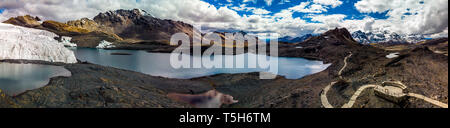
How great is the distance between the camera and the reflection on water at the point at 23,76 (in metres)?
20.9

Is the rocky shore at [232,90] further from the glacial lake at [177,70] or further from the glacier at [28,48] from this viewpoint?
the glacial lake at [177,70]

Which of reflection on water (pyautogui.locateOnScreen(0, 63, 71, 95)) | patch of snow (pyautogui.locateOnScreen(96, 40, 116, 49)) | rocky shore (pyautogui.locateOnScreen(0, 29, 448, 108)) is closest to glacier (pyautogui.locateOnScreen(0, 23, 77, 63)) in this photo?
rocky shore (pyautogui.locateOnScreen(0, 29, 448, 108))

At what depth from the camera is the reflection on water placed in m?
20.9

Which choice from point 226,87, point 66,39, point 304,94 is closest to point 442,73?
point 304,94

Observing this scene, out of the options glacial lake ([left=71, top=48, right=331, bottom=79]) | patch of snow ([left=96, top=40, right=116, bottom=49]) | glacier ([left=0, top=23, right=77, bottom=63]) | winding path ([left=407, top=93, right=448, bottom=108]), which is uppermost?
patch of snow ([left=96, top=40, right=116, bottom=49])

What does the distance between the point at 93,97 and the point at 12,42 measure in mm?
23831

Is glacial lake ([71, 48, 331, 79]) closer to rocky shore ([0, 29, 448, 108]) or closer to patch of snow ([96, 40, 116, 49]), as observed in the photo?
rocky shore ([0, 29, 448, 108])

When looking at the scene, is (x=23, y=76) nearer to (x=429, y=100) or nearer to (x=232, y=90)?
(x=232, y=90)

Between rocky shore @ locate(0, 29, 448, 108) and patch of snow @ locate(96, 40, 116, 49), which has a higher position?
patch of snow @ locate(96, 40, 116, 49)

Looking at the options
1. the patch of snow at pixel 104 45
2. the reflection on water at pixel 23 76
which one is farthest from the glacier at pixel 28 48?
the patch of snow at pixel 104 45

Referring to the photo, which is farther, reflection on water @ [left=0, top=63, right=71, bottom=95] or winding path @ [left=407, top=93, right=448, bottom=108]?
reflection on water @ [left=0, top=63, right=71, bottom=95]

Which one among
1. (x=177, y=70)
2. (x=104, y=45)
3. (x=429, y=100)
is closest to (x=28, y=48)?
(x=177, y=70)

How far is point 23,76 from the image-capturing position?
24.9 m

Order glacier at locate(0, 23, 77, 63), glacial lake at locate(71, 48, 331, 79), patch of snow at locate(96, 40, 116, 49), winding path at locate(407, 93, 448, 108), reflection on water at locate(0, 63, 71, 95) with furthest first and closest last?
patch of snow at locate(96, 40, 116, 49) → glacial lake at locate(71, 48, 331, 79) → glacier at locate(0, 23, 77, 63) → reflection on water at locate(0, 63, 71, 95) → winding path at locate(407, 93, 448, 108)
